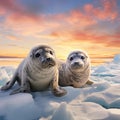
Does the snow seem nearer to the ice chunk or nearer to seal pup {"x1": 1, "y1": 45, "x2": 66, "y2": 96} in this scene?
the ice chunk

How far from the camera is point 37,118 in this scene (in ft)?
10.4

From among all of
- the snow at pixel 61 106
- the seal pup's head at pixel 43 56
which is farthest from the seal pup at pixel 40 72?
the snow at pixel 61 106

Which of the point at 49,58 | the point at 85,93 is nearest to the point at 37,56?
the point at 49,58

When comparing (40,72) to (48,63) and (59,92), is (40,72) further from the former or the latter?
(59,92)

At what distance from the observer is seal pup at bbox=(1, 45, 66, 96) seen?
3838 mm

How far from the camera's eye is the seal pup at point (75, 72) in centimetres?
511

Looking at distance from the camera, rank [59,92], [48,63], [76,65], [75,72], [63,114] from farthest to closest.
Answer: [75,72] → [76,65] → [59,92] → [48,63] → [63,114]

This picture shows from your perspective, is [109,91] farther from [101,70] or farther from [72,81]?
[101,70]

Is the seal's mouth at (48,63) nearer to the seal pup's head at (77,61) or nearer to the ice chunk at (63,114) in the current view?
the ice chunk at (63,114)

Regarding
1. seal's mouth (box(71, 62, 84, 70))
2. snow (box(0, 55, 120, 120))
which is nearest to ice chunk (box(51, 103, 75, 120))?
snow (box(0, 55, 120, 120))

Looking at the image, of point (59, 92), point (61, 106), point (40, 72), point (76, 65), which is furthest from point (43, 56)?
point (76, 65)

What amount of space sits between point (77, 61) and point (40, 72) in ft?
3.84

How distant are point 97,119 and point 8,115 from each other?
1.05 metres

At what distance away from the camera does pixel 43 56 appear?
12.7ft
